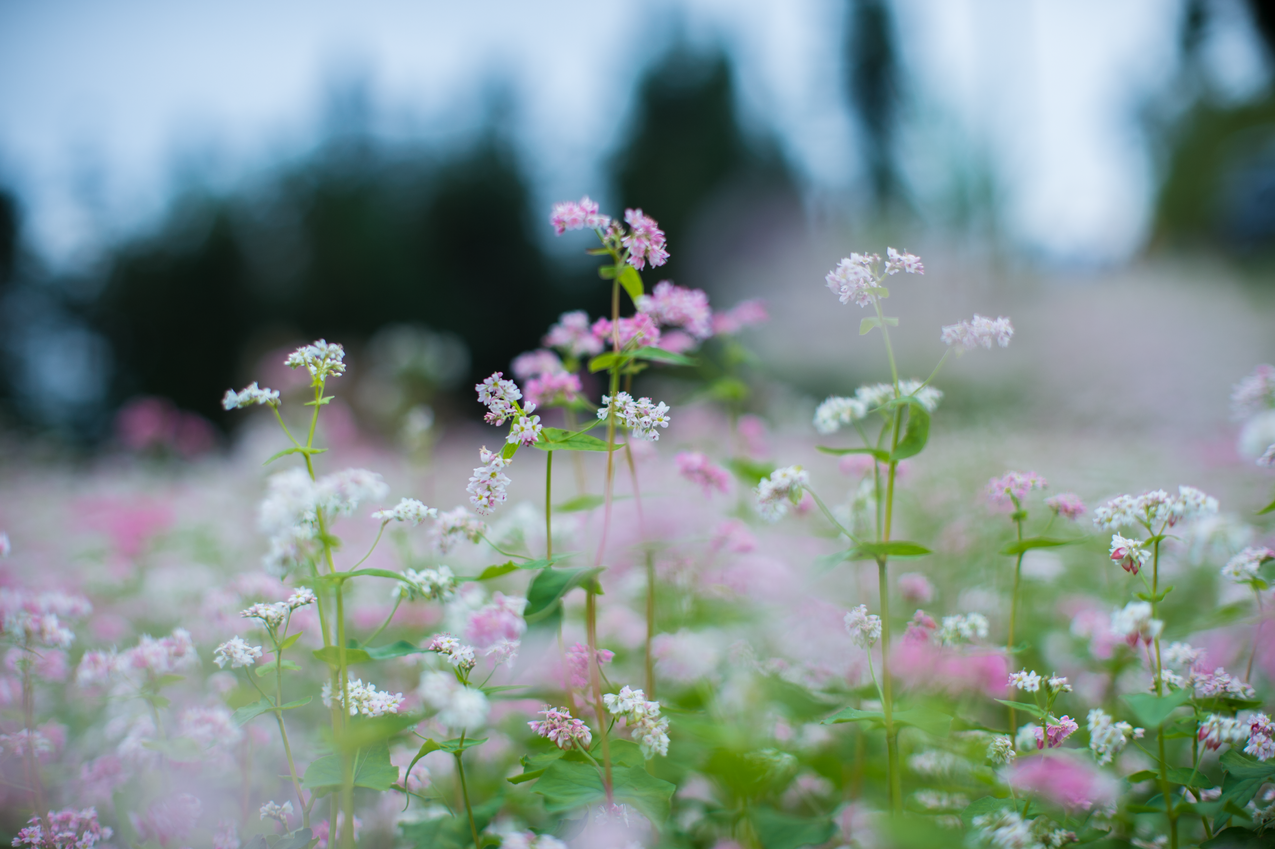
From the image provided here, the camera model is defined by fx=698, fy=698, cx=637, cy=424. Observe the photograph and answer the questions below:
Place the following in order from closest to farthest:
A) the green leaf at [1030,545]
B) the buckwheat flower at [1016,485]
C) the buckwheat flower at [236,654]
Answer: the green leaf at [1030,545] < the buckwheat flower at [236,654] < the buckwheat flower at [1016,485]

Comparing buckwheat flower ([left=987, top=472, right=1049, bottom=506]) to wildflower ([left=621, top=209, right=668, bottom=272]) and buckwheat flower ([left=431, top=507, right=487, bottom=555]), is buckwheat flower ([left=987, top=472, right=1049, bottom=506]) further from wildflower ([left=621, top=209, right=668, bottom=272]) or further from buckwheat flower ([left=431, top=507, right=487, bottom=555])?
buckwheat flower ([left=431, top=507, right=487, bottom=555])

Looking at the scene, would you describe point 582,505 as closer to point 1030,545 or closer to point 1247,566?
point 1030,545

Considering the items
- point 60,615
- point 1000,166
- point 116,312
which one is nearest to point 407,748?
point 60,615

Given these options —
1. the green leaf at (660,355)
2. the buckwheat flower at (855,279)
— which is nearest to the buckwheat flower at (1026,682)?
the buckwheat flower at (855,279)

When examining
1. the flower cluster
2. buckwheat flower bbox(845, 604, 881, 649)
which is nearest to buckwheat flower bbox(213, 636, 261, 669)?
the flower cluster

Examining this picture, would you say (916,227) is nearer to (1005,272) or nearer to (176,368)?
(1005,272)

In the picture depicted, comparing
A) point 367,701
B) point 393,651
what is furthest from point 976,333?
point 367,701

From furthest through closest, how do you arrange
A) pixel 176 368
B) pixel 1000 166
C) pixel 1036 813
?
pixel 176 368 → pixel 1000 166 → pixel 1036 813

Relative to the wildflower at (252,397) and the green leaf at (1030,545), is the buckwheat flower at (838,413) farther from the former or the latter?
the wildflower at (252,397)
